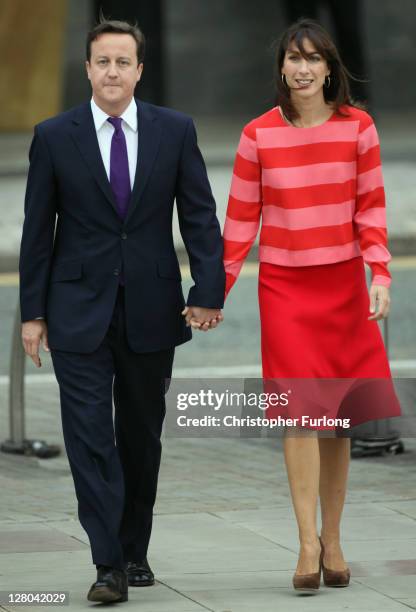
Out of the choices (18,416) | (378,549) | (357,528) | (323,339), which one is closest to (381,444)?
(357,528)

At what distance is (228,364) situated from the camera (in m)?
11.1

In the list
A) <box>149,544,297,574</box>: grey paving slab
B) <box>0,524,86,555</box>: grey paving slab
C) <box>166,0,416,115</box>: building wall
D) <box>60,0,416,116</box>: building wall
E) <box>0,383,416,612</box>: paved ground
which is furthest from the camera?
<box>166,0,416,115</box>: building wall

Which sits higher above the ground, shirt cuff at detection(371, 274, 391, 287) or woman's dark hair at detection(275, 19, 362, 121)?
woman's dark hair at detection(275, 19, 362, 121)

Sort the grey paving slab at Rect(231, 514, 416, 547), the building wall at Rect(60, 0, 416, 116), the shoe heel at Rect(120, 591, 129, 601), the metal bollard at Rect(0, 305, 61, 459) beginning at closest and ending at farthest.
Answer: the shoe heel at Rect(120, 591, 129, 601) < the grey paving slab at Rect(231, 514, 416, 547) < the metal bollard at Rect(0, 305, 61, 459) < the building wall at Rect(60, 0, 416, 116)

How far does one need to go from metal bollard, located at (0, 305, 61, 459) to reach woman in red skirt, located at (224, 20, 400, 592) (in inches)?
118

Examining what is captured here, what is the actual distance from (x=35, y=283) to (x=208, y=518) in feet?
6.13

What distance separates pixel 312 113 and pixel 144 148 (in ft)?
1.96

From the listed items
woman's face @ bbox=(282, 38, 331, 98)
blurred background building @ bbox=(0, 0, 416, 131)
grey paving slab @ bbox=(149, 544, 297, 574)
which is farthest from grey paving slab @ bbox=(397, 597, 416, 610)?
blurred background building @ bbox=(0, 0, 416, 131)

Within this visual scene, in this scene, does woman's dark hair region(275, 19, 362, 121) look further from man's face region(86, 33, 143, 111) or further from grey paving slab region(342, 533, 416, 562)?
grey paving slab region(342, 533, 416, 562)

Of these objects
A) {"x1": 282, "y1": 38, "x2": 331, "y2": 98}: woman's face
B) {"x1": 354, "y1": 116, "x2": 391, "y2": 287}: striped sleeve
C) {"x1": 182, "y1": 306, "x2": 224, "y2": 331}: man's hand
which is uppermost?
{"x1": 282, "y1": 38, "x2": 331, "y2": 98}: woman's face

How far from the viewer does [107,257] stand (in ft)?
18.0

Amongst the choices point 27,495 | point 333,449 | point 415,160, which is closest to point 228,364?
point 27,495

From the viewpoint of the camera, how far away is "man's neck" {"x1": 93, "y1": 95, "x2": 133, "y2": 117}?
218 inches

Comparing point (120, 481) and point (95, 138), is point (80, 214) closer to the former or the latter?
point (95, 138)
